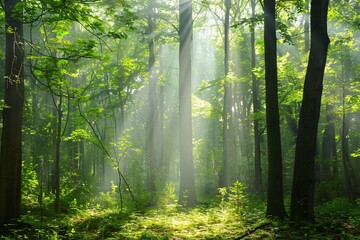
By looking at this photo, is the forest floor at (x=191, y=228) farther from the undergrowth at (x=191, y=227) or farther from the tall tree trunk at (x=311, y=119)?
the tall tree trunk at (x=311, y=119)

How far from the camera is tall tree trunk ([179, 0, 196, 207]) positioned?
1172 centimetres

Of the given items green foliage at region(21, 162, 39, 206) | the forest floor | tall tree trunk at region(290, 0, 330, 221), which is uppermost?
tall tree trunk at region(290, 0, 330, 221)

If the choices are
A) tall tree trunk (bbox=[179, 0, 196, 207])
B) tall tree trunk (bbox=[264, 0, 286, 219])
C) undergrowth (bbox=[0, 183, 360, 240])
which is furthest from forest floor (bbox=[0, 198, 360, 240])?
tall tree trunk (bbox=[179, 0, 196, 207])

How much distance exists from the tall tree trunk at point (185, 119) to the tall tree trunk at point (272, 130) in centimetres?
455

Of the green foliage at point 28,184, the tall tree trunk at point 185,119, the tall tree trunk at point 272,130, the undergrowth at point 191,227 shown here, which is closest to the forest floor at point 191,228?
the undergrowth at point 191,227

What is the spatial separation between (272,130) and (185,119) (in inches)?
190

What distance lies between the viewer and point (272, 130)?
24.9ft

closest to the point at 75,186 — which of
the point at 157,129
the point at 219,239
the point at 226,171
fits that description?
the point at 226,171

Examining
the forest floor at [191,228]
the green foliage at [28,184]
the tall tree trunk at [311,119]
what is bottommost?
the forest floor at [191,228]

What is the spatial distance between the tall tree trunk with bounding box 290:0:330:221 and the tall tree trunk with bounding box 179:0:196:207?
18.0ft

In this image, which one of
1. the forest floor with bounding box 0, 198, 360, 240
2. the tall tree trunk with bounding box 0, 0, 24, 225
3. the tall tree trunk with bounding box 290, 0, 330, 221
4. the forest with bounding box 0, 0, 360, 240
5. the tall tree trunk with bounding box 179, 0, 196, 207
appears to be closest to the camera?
the forest with bounding box 0, 0, 360, 240

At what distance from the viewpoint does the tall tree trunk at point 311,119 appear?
21.8ft

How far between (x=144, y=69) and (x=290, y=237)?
1667 centimetres

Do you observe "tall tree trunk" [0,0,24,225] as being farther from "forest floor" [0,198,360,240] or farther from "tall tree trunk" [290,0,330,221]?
"tall tree trunk" [290,0,330,221]
